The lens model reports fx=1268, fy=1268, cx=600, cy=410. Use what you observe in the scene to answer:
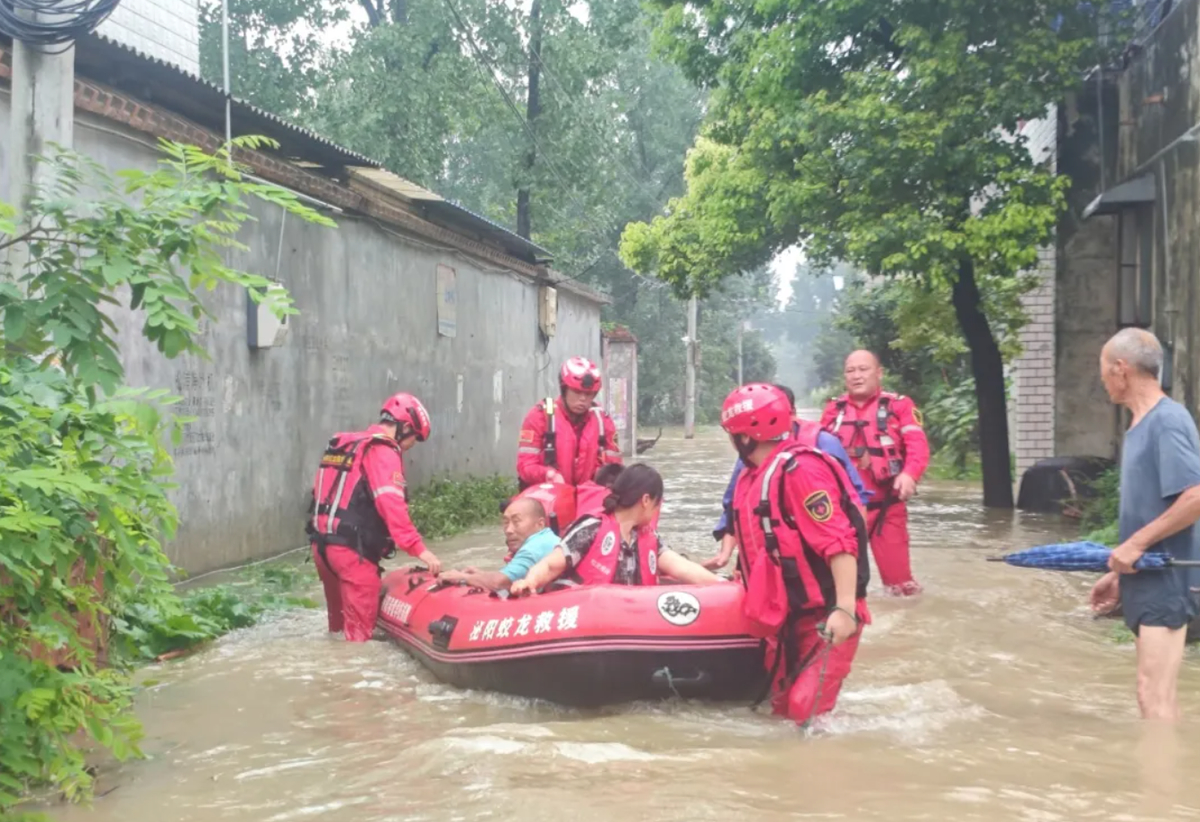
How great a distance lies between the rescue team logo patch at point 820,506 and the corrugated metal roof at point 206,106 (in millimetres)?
5440

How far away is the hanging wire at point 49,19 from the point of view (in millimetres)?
5391

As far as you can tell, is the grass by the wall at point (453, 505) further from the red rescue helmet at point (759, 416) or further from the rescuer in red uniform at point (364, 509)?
the red rescue helmet at point (759, 416)

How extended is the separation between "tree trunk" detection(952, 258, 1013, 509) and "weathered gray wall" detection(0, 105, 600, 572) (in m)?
5.96

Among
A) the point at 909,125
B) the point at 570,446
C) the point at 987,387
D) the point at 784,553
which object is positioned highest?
the point at 909,125

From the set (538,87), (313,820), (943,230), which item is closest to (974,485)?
(943,230)

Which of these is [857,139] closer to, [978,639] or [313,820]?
[978,639]

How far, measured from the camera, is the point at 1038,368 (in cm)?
1614

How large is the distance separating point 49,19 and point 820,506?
153 inches

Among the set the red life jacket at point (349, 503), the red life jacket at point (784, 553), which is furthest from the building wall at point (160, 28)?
the red life jacket at point (784, 553)

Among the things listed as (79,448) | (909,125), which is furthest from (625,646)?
(909,125)

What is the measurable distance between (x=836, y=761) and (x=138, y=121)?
6.17 metres

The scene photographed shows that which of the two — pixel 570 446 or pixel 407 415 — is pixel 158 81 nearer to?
pixel 407 415

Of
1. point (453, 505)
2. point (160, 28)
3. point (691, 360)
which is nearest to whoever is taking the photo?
point (453, 505)

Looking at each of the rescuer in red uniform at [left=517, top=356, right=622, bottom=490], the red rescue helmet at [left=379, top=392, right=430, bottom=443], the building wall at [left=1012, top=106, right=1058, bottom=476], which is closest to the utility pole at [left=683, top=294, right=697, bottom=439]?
the building wall at [left=1012, top=106, right=1058, bottom=476]
